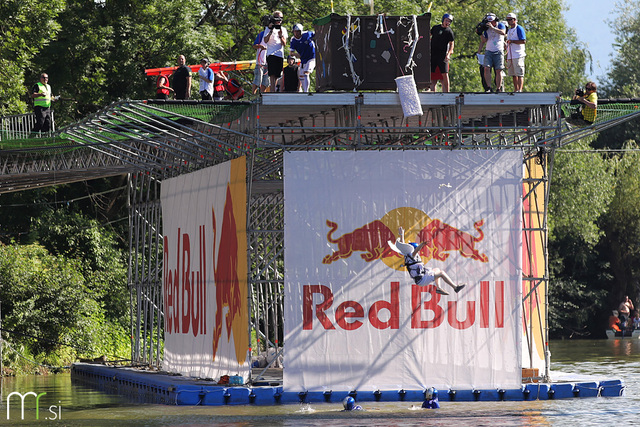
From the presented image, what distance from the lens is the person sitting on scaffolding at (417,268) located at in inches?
808

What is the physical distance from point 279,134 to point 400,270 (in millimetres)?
5606

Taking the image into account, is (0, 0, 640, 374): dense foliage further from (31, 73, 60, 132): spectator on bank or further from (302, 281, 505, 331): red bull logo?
(302, 281, 505, 331): red bull logo

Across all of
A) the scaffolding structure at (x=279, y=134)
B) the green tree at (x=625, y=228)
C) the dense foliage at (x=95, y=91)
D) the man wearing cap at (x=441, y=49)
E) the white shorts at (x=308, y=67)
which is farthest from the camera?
the green tree at (x=625, y=228)

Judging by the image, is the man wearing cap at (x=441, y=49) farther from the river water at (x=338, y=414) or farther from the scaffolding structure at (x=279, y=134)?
the river water at (x=338, y=414)

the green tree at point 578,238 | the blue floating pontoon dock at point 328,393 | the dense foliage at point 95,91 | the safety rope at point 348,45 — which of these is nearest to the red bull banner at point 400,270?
the blue floating pontoon dock at point 328,393

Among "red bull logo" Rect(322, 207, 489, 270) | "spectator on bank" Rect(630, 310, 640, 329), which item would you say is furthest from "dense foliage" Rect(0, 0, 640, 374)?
"red bull logo" Rect(322, 207, 489, 270)

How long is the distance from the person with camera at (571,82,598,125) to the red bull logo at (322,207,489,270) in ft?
10.6

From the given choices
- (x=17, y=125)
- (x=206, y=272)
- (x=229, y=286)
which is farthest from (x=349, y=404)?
(x=17, y=125)

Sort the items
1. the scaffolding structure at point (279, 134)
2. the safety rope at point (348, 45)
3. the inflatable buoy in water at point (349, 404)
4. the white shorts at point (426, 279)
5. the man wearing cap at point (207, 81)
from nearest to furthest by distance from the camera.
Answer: the inflatable buoy in water at point (349, 404)
the white shorts at point (426, 279)
the scaffolding structure at point (279, 134)
the safety rope at point (348, 45)
the man wearing cap at point (207, 81)

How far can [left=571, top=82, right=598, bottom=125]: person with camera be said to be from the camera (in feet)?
74.6

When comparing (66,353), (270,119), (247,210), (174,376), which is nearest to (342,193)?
(247,210)

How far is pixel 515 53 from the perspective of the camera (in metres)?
23.1

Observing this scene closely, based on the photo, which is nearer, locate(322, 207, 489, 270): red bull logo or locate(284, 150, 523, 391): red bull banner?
locate(284, 150, 523, 391): red bull banner

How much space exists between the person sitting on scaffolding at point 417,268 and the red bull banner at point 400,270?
0.23 m
